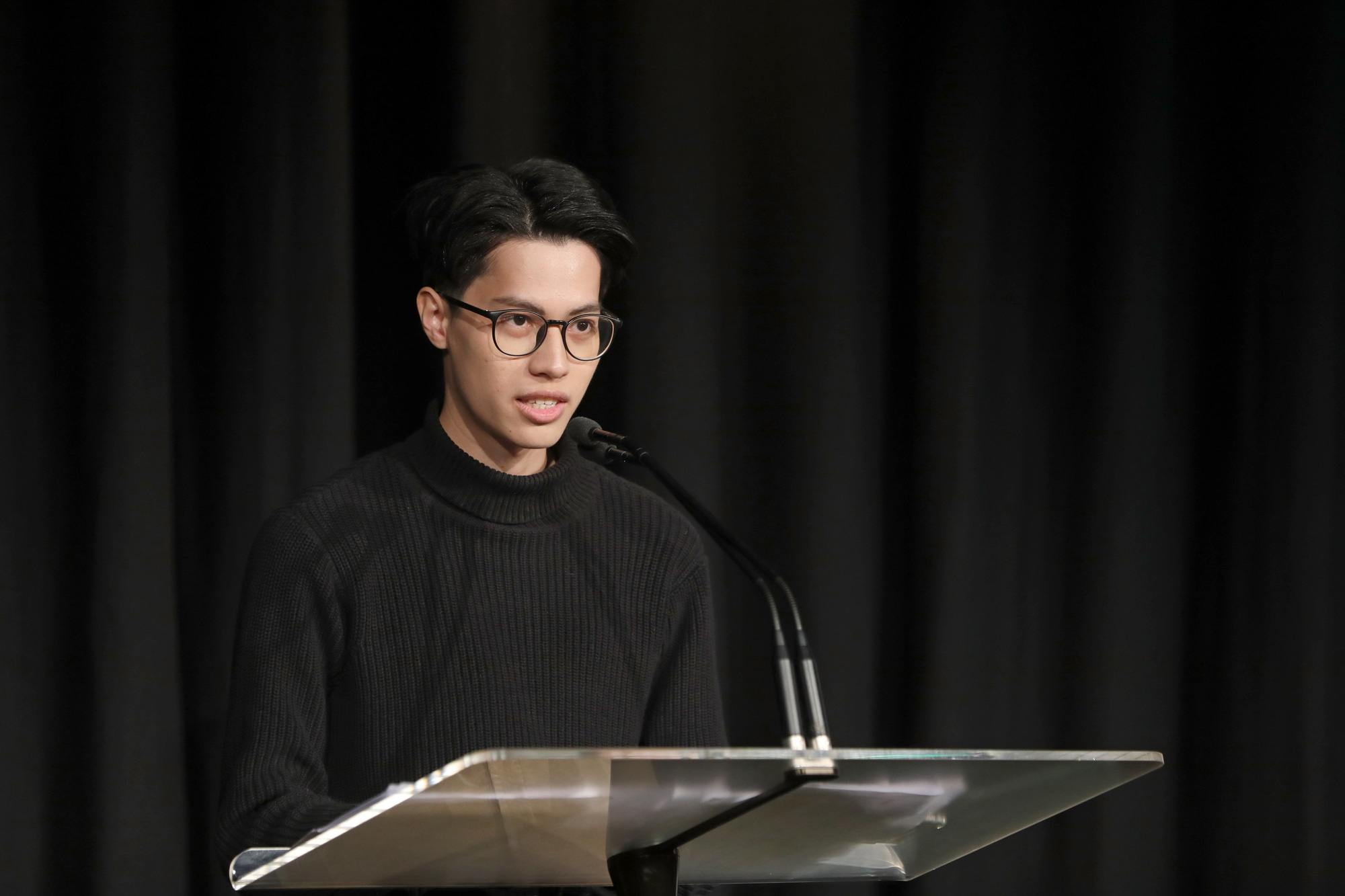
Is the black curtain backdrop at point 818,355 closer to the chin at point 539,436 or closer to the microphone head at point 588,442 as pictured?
the chin at point 539,436

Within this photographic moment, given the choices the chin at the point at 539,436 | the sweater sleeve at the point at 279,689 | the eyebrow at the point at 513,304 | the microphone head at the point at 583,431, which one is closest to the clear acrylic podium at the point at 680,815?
the sweater sleeve at the point at 279,689

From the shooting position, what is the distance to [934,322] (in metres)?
2.20

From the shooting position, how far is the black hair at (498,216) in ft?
4.79

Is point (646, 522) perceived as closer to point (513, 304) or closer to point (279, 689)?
point (513, 304)

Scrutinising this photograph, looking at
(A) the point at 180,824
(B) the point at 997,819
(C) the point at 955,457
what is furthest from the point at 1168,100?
(A) the point at 180,824

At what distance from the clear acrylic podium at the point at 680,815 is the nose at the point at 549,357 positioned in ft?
1.94

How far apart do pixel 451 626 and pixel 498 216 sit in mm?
484

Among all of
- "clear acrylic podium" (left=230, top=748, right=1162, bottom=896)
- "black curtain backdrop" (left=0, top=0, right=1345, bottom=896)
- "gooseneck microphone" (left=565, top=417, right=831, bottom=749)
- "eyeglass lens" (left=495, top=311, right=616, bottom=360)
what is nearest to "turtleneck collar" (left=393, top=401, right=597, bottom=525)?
"eyeglass lens" (left=495, top=311, right=616, bottom=360)

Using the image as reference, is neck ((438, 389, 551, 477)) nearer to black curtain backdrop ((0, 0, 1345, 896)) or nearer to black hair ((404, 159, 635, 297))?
black hair ((404, 159, 635, 297))

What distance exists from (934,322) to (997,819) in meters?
1.30

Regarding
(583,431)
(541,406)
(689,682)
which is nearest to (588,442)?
(583,431)

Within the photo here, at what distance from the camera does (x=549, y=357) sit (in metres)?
1.44

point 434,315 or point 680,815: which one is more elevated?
point 434,315

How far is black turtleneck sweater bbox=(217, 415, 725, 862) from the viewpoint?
1383 millimetres
